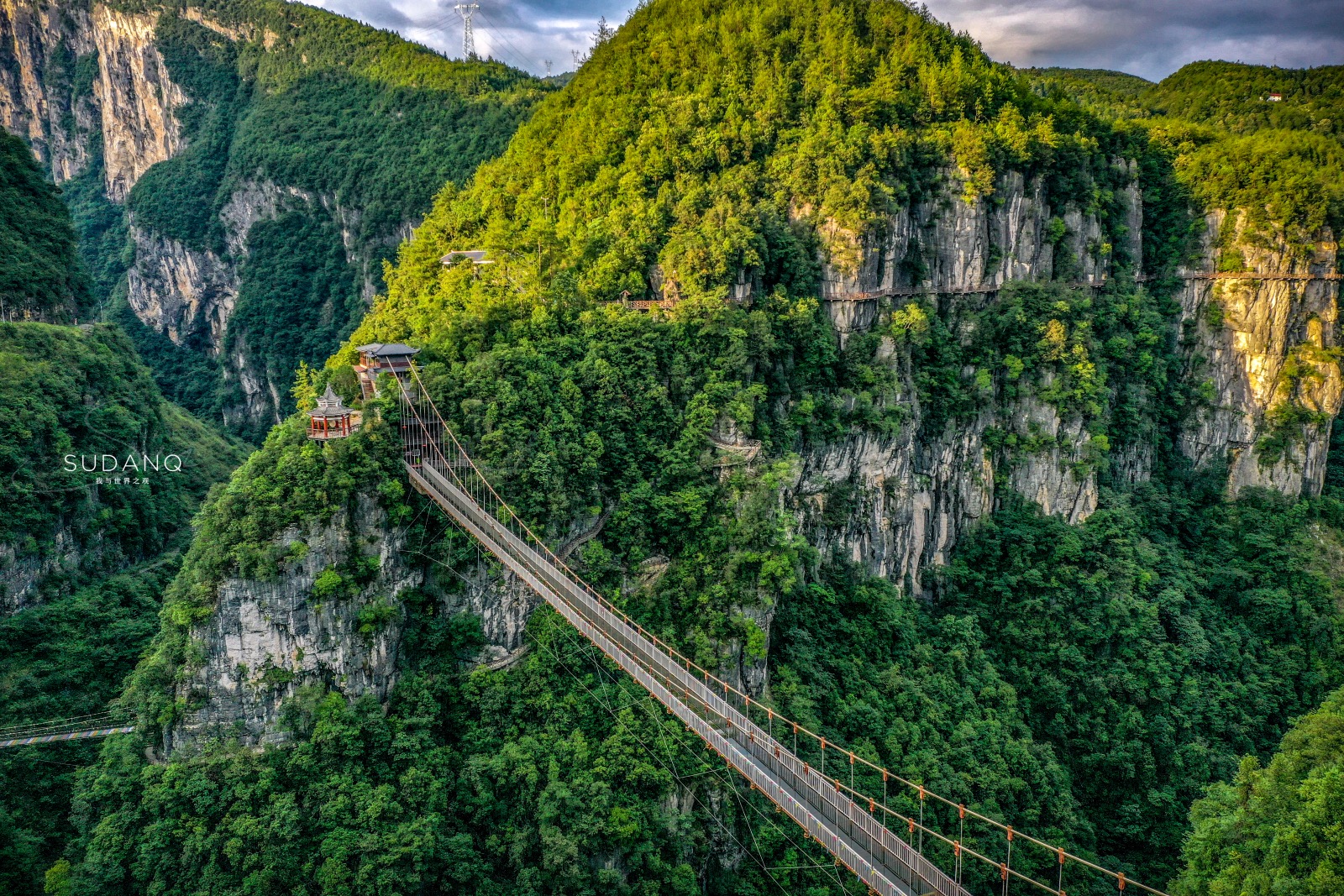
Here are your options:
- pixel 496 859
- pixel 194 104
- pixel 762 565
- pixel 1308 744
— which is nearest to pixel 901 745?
pixel 762 565

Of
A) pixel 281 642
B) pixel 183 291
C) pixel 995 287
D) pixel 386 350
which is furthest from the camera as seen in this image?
pixel 183 291

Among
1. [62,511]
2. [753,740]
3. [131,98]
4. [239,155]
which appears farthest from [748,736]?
[131,98]

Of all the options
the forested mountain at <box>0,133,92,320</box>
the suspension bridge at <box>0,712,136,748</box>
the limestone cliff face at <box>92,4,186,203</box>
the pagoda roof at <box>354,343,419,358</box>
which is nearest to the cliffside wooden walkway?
the pagoda roof at <box>354,343,419,358</box>

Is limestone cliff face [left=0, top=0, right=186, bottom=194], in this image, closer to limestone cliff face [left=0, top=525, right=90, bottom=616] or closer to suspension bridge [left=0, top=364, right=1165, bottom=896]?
limestone cliff face [left=0, top=525, right=90, bottom=616]

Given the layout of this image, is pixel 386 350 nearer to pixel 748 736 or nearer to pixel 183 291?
pixel 748 736

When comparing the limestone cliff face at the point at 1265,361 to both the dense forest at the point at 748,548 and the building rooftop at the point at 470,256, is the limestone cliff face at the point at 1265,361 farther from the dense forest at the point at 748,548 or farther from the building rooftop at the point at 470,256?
the building rooftop at the point at 470,256

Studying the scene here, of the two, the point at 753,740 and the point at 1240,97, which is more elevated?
the point at 1240,97

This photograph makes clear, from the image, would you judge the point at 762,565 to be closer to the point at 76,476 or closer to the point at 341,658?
the point at 341,658
